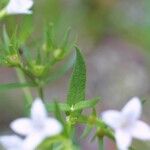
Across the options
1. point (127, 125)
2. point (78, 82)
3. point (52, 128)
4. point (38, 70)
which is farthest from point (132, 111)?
point (38, 70)

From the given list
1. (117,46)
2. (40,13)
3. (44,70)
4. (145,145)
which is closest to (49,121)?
(44,70)

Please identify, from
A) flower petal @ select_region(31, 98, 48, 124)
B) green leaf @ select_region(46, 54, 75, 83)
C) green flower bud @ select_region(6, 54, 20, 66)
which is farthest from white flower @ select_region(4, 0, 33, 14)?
flower petal @ select_region(31, 98, 48, 124)

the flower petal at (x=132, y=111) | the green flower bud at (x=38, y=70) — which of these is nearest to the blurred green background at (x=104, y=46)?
the green flower bud at (x=38, y=70)

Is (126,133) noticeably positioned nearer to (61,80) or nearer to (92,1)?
(61,80)

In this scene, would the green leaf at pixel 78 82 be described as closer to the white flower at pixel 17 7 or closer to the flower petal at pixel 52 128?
the white flower at pixel 17 7

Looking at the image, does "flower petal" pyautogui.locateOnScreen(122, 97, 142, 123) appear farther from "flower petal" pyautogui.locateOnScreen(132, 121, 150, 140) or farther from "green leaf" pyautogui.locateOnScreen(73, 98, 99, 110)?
"green leaf" pyautogui.locateOnScreen(73, 98, 99, 110)

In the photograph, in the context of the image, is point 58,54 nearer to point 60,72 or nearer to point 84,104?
point 60,72
